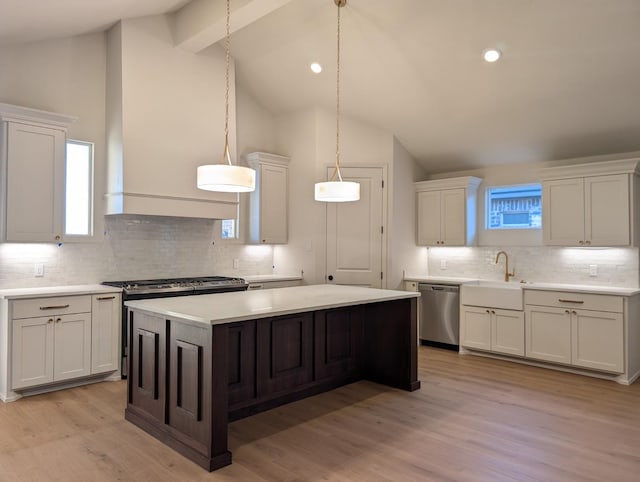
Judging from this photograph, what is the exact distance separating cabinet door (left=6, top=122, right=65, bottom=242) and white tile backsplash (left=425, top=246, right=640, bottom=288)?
16.3 feet

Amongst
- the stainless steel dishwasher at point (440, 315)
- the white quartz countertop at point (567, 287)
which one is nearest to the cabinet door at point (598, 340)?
the white quartz countertop at point (567, 287)

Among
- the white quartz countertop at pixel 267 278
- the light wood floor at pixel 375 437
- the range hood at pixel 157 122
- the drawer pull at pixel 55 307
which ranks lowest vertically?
the light wood floor at pixel 375 437

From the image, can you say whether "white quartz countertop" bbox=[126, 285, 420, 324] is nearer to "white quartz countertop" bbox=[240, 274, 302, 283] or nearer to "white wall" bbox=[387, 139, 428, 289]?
"white quartz countertop" bbox=[240, 274, 302, 283]

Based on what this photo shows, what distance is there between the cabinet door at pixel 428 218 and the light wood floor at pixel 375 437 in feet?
8.21

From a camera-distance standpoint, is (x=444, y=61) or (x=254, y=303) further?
(x=444, y=61)

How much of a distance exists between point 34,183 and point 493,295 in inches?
200

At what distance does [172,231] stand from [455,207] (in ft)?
12.3

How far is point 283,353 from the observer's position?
3934mm

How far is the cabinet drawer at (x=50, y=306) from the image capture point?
408 cm

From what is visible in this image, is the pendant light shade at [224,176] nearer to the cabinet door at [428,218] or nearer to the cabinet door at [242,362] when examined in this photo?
the cabinet door at [242,362]

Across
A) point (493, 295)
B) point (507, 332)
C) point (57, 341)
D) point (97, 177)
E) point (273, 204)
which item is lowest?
point (507, 332)

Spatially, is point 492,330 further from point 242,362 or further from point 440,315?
point 242,362

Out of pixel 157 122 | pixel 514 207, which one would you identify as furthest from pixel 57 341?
pixel 514 207

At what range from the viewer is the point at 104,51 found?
5.08 m
